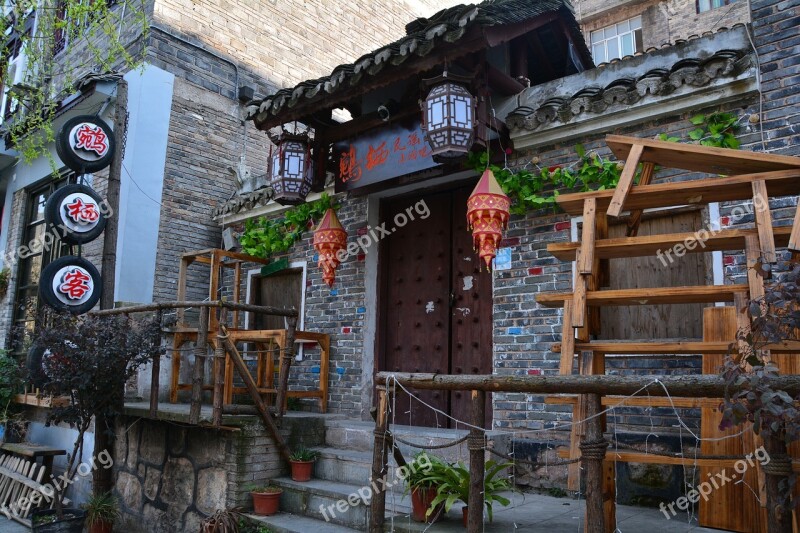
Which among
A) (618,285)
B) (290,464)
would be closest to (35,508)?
(290,464)

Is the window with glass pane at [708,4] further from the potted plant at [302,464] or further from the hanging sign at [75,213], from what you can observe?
the potted plant at [302,464]

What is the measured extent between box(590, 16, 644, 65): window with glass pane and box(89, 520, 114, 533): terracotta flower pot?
1305 cm

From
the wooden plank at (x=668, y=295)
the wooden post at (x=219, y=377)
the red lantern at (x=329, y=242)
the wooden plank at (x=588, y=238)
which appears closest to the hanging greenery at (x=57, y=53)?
the red lantern at (x=329, y=242)

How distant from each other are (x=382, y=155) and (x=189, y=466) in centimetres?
361

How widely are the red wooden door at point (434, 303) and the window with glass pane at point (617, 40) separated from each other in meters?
9.15

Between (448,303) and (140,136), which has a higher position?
(140,136)

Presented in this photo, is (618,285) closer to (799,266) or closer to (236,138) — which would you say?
(799,266)

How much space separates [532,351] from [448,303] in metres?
1.39

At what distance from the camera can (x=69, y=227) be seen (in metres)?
7.47

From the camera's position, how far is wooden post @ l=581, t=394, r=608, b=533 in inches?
121

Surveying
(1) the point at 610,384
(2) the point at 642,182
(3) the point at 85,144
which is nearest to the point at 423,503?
(1) the point at 610,384

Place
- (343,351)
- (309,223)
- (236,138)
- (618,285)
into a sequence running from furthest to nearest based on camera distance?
(236,138)
(309,223)
(343,351)
(618,285)

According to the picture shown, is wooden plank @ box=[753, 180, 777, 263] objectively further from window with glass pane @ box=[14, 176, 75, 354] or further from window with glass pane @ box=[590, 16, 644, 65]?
window with glass pane @ box=[590, 16, 644, 65]

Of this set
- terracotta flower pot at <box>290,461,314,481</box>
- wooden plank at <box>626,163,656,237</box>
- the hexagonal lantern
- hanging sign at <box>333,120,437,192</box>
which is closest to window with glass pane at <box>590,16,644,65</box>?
hanging sign at <box>333,120,437,192</box>
